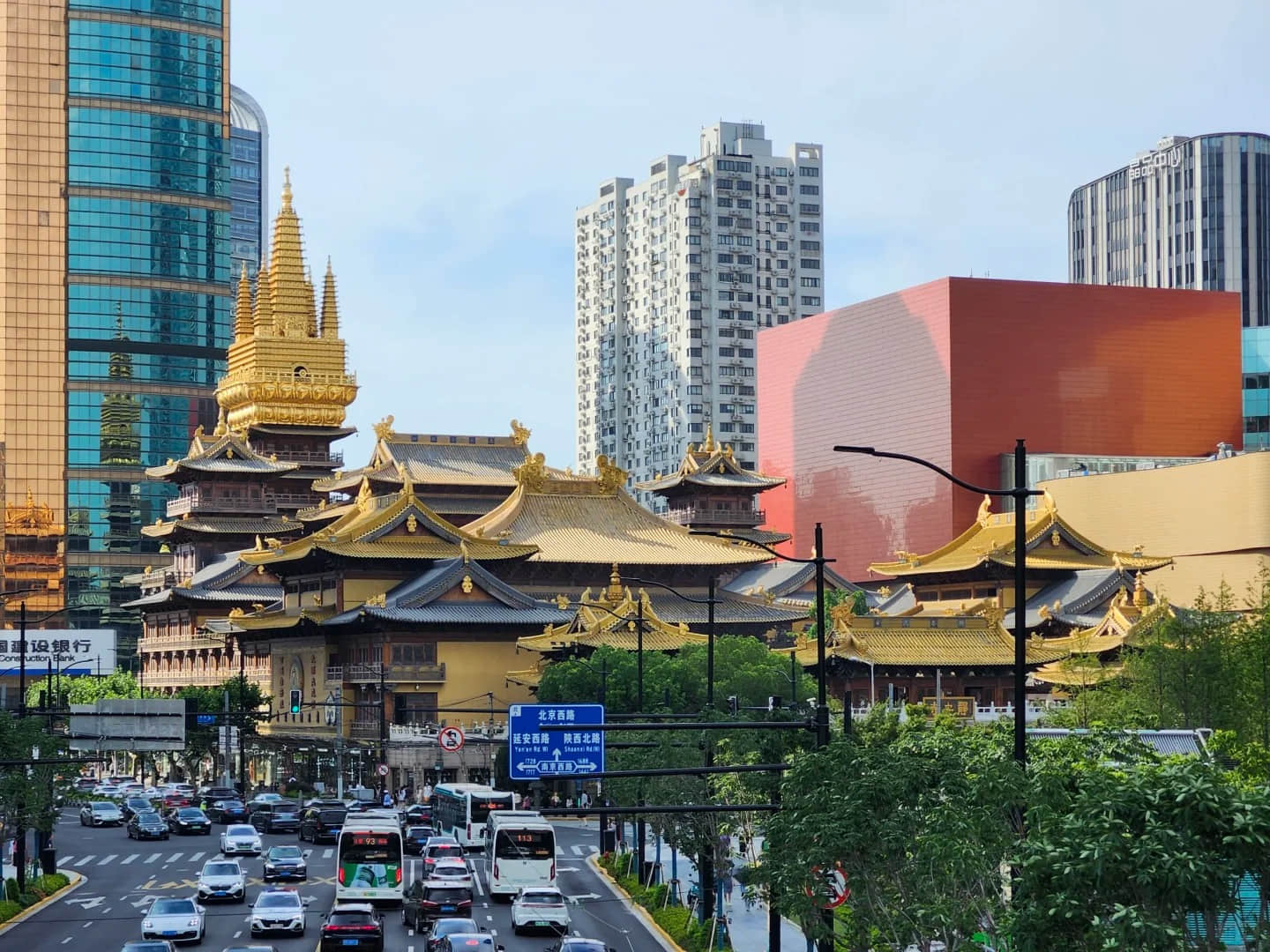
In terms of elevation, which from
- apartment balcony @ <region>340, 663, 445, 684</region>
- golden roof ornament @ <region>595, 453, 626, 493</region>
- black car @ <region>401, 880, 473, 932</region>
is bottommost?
black car @ <region>401, 880, 473, 932</region>

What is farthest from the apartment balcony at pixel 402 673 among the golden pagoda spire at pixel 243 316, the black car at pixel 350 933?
the golden pagoda spire at pixel 243 316

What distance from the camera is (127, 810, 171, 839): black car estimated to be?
288 ft

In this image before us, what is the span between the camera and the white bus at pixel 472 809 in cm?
7662

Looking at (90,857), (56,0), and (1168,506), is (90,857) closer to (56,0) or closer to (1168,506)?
(1168,506)

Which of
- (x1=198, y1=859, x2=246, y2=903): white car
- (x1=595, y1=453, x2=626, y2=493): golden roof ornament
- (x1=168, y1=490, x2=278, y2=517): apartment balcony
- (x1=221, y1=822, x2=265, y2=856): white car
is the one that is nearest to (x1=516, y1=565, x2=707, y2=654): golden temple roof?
(x1=595, y1=453, x2=626, y2=493): golden roof ornament

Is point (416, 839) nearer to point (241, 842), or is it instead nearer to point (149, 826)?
point (241, 842)

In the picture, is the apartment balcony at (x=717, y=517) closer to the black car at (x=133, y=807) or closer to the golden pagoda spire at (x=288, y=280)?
the golden pagoda spire at (x=288, y=280)

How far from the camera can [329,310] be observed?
16350 centimetres

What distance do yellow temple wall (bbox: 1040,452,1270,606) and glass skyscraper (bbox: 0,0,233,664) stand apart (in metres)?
83.8

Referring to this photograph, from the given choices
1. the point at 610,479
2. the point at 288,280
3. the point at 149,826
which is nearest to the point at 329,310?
the point at 288,280

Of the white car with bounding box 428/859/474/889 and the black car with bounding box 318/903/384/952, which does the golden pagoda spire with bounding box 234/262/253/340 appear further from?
the black car with bounding box 318/903/384/952

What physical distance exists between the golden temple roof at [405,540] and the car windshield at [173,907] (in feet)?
Answer: 182

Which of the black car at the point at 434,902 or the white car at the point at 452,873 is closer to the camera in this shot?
the black car at the point at 434,902

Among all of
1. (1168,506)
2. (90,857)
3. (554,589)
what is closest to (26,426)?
(554,589)
